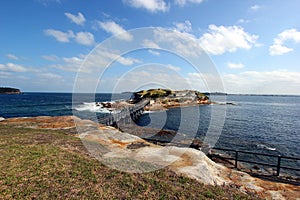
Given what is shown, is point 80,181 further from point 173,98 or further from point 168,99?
point 173,98

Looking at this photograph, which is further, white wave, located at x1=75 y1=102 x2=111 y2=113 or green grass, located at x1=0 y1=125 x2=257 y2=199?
white wave, located at x1=75 y1=102 x2=111 y2=113

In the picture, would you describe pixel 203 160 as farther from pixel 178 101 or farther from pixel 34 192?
pixel 178 101

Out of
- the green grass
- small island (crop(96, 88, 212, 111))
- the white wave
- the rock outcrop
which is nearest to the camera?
the green grass

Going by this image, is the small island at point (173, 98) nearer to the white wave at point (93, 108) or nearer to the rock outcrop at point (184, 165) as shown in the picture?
the white wave at point (93, 108)

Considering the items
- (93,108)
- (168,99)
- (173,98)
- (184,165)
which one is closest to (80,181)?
(184,165)

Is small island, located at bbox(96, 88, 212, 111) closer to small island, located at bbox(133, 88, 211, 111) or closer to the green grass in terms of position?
small island, located at bbox(133, 88, 211, 111)

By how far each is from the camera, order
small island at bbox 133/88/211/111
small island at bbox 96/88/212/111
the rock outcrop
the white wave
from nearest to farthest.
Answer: the rock outcrop
the white wave
small island at bbox 96/88/212/111
small island at bbox 133/88/211/111

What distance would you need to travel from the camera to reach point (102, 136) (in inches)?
566

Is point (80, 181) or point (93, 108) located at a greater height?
point (80, 181)

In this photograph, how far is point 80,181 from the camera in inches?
Answer: 264

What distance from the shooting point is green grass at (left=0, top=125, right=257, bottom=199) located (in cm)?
598

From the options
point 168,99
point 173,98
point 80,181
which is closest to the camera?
point 80,181

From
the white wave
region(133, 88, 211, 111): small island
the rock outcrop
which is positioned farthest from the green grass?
region(133, 88, 211, 111): small island

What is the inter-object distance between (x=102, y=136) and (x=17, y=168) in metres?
7.30
